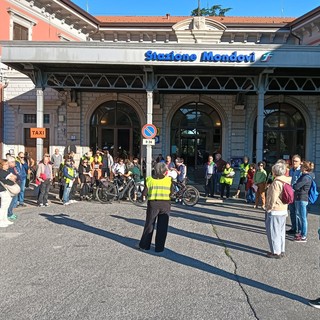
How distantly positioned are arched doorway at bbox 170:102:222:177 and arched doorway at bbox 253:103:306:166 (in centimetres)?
226

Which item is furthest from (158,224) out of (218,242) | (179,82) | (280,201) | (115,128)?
(115,128)

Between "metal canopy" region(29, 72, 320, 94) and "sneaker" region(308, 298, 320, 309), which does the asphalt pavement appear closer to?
A: "sneaker" region(308, 298, 320, 309)

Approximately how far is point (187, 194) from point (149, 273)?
7.00 m

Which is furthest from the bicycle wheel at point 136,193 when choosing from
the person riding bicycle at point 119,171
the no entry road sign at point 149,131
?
the no entry road sign at point 149,131

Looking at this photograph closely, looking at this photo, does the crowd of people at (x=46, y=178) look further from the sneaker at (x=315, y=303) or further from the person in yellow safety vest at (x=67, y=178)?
the sneaker at (x=315, y=303)

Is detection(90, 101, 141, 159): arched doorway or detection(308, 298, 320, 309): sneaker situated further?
detection(90, 101, 141, 159): arched doorway

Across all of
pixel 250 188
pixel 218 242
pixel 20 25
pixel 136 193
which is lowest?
pixel 218 242

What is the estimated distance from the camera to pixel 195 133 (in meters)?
19.7

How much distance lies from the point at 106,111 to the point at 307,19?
12030mm

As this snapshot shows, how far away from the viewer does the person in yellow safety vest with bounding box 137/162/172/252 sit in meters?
6.80

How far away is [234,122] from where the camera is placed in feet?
62.4


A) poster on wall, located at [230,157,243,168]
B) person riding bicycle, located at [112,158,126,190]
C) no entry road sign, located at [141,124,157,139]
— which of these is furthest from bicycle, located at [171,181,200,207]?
poster on wall, located at [230,157,243,168]

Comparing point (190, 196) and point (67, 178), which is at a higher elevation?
point (67, 178)

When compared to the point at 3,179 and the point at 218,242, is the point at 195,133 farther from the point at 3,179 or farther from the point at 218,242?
the point at 218,242
